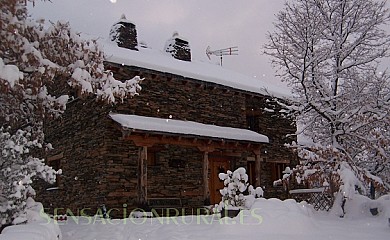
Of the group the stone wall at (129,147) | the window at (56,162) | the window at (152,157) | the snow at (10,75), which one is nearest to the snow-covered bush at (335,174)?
the stone wall at (129,147)

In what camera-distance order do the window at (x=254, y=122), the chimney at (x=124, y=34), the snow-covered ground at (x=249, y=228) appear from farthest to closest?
the window at (x=254, y=122)
the chimney at (x=124, y=34)
the snow-covered ground at (x=249, y=228)

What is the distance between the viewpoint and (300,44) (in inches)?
516

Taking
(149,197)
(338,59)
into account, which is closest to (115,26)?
(149,197)

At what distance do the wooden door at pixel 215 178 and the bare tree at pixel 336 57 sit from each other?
4.11m

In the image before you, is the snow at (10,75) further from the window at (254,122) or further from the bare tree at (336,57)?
the window at (254,122)

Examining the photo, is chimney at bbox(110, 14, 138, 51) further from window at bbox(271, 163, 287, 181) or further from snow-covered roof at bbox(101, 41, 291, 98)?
window at bbox(271, 163, 287, 181)

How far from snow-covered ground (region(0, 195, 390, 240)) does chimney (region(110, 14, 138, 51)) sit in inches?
334

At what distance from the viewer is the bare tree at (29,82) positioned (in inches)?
260

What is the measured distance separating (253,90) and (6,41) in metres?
11.5

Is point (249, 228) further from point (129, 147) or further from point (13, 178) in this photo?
point (129, 147)

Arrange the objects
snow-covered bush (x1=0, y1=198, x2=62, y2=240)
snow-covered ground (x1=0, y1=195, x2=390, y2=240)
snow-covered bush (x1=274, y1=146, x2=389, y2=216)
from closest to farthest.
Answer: snow-covered bush (x1=0, y1=198, x2=62, y2=240) → snow-covered ground (x1=0, y1=195, x2=390, y2=240) → snow-covered bush (x1=274, y1=146, x2=389, y2=216)

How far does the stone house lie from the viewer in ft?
41.9

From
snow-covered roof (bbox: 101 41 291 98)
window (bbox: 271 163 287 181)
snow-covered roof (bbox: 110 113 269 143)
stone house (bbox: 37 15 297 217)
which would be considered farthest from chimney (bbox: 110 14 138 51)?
window (bbox: 271 163 287 181)

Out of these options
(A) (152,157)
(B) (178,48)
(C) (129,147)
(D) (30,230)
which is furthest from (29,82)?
(B) (178,48)
